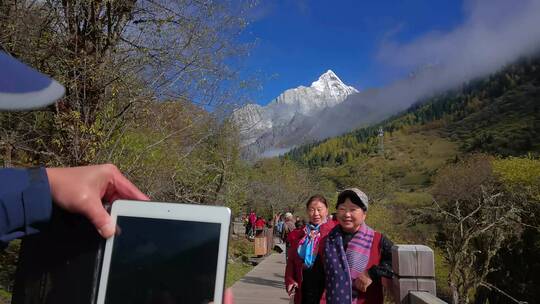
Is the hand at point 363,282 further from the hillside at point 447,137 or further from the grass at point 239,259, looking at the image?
the hillside at point 447,137

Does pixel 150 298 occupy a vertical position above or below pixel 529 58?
below

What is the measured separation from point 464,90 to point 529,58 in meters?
30.7

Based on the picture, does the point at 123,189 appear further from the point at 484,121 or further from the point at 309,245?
the point at 484,121

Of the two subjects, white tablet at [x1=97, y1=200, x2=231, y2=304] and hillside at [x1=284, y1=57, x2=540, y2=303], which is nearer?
white tablet at [x1=97, y1=200, x2=231, y2=304]

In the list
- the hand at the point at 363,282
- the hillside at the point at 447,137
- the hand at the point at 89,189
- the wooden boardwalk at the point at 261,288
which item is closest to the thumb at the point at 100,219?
the hand at the point at 89,189

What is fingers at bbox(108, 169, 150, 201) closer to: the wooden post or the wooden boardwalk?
the wooden post

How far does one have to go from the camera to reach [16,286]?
3.36 ft

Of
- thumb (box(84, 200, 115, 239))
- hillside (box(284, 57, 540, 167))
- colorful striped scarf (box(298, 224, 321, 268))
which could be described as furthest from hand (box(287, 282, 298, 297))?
hillside (box(284, 57, 540, 167))

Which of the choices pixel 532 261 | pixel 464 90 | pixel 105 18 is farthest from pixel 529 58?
pixel 105 18

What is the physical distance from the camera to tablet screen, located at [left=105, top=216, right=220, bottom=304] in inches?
41.5

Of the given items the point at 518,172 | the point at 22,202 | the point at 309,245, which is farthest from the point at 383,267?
the point at 518,172

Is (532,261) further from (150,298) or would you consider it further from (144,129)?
(150,298)

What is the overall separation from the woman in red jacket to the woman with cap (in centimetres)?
46

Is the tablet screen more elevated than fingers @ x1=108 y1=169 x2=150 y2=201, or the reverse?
fingers @ x1=108 y1=169 x2=150 y2=201
